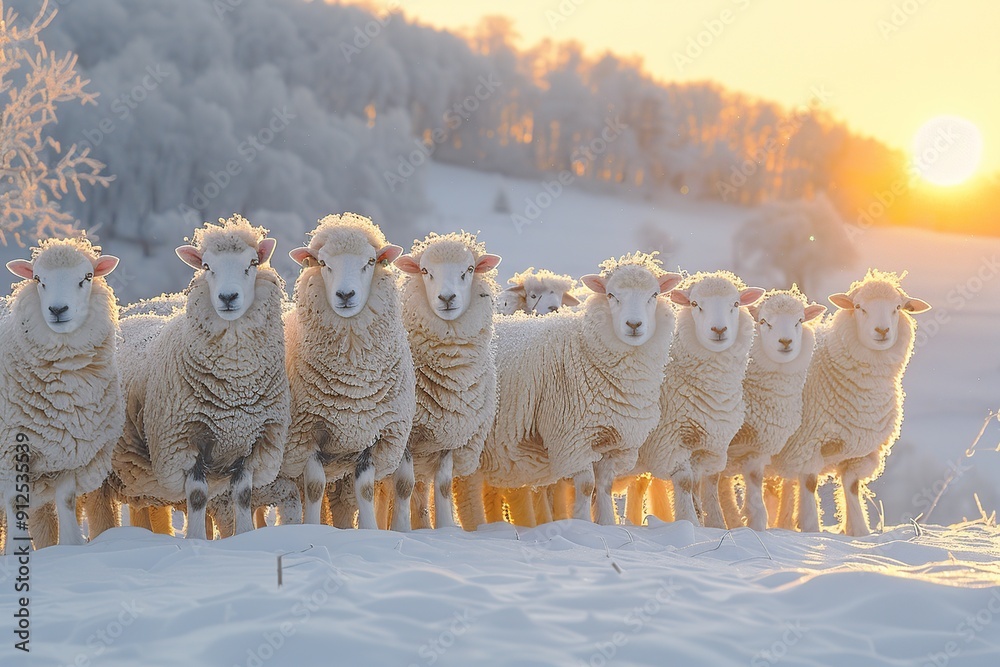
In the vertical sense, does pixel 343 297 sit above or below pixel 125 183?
below

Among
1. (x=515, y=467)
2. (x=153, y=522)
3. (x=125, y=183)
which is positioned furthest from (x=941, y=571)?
(x=125, y=183)

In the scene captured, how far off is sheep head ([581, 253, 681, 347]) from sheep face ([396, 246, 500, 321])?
92 cm

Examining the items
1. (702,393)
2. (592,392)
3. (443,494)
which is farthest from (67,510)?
(702,393)

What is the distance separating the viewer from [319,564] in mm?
4488

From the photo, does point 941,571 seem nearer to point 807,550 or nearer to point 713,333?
point 807,550

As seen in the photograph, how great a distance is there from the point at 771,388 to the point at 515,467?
2.42 metres

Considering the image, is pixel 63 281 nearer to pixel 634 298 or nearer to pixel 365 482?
pixel 365 482

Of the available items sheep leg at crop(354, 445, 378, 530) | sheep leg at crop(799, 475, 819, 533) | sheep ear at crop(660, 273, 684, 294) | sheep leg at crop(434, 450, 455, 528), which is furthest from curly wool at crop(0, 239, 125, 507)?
sheep leg at crop(799, 475, 819, 533)

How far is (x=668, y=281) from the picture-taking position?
7500mm

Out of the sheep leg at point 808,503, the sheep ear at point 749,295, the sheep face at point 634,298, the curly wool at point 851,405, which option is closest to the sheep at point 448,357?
the sheep face at point 634,298

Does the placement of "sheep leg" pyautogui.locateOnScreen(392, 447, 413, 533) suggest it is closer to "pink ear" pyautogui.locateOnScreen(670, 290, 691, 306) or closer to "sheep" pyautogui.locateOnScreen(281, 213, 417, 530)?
"sheep" pyautogui.locateOnScreen(281, 213, 417, 530)

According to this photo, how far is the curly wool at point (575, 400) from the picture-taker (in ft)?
24.0

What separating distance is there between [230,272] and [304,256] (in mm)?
700

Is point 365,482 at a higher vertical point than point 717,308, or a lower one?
lower
